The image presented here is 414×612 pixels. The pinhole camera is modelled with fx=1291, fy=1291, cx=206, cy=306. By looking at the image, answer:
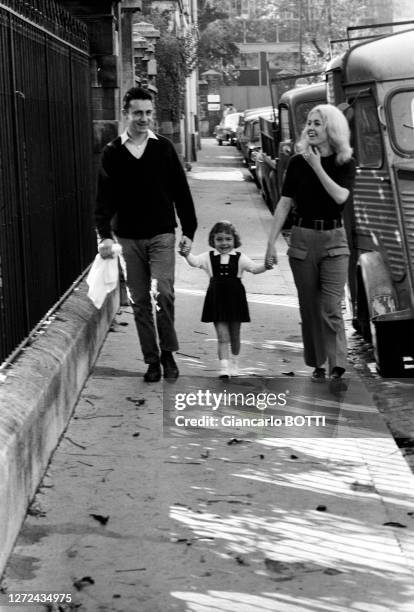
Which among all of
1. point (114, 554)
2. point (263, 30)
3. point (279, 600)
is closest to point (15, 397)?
point (114, 554)

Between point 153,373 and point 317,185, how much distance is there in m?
1.79

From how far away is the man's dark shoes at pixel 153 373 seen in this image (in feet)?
30.4

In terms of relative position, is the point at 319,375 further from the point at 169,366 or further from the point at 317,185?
the point at 317,185

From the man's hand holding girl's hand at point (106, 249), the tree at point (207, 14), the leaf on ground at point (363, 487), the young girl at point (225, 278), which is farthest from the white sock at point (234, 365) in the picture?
the tree at point (207, 14)

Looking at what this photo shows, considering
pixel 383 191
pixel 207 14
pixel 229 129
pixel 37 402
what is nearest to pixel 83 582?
pixel 37 402

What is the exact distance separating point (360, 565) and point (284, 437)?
230 cm

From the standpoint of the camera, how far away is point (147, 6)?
35938mm

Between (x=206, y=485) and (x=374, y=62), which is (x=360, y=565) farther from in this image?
(x=374, y=62)

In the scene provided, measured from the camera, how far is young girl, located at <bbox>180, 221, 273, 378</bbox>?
9000 mm

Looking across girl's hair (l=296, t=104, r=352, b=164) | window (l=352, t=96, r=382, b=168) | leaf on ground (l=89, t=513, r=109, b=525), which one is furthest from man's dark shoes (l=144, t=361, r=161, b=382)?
leaf on ground (l=89, t=513, r=109, b=525)

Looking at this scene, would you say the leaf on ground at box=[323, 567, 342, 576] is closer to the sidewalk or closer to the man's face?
the sidewalk

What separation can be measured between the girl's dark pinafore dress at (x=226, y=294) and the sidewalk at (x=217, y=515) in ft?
1.67

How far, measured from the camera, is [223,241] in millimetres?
8984

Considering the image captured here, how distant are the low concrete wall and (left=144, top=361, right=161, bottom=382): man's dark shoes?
1.47ft
